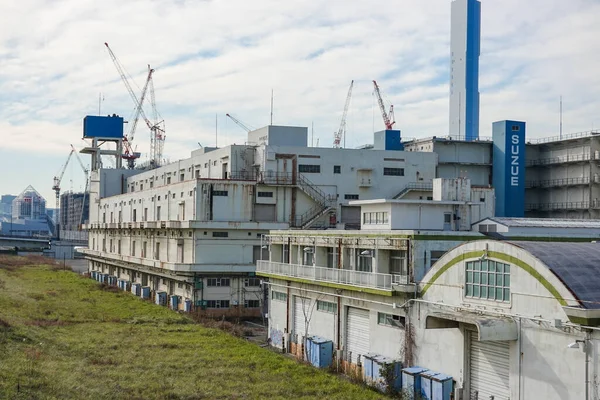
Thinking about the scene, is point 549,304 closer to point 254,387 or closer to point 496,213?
point 254,387

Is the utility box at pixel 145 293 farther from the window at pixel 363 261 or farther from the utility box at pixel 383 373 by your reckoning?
the utility box at pixel 383 373

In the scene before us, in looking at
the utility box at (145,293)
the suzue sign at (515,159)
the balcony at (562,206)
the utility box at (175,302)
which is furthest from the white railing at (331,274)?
the balcony at (562,206)

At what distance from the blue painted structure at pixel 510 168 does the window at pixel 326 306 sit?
118ft

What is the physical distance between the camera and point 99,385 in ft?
105

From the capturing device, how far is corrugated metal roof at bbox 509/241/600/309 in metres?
24.9

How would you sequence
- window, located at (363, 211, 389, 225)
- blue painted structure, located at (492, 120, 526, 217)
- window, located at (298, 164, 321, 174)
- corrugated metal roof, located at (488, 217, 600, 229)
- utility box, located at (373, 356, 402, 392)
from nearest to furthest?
utility box, located at (373, 356, 402, 392)
window, located at (363, 211, 389, 225)
corrugated metal roof, located at (488, 217, 600, 229)
window, located at (298, 164, 321, 174)
blue painted structure, located at (492, 120, 526, 217)

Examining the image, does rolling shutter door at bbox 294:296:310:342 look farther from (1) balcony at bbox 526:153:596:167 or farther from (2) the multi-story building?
(1) balcony at bbox 526:153:596:167

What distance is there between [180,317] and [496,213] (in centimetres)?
3410

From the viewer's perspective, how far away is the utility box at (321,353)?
38.7 m

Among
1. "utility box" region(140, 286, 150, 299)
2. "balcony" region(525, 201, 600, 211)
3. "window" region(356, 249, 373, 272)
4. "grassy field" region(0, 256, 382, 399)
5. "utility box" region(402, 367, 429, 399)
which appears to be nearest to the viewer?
"utility box" region(402, 367, 429, 399)

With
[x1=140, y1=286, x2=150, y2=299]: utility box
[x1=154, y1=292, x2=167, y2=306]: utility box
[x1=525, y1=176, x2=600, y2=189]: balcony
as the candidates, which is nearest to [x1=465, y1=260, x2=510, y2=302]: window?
[x1=154, y1=292, x2=167, y2=306]: utility box

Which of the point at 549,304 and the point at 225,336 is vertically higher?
the point at 549,304

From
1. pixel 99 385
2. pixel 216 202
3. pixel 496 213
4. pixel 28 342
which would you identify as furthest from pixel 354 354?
pixel 496 213

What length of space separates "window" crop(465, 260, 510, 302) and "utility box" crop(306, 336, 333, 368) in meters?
11.1
